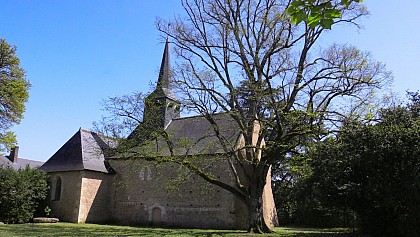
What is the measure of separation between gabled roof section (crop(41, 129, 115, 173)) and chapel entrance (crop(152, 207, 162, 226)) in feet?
17.0

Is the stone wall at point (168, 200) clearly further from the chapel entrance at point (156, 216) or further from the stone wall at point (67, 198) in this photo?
the stone wall at point (67, 198)

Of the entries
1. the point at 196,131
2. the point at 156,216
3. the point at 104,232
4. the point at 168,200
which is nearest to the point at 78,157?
the point at 156,216

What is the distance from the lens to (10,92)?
68.7 ft

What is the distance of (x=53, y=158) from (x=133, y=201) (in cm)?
740

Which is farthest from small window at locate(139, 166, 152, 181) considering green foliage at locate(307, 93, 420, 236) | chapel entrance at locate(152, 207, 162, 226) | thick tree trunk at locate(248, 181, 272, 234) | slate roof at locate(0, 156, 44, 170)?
slate roof at locate(0, 156, 44, 170)

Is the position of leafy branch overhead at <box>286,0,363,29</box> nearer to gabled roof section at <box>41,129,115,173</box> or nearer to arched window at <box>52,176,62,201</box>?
gabled roof section at <box>41,129,115,173</box>

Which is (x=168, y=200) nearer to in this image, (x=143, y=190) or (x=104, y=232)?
(x=143, y=190)

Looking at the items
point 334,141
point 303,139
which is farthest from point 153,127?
point 334,141

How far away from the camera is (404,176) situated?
42.1 feet

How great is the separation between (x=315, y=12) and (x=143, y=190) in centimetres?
2508

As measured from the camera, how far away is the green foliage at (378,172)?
12680 millimetres

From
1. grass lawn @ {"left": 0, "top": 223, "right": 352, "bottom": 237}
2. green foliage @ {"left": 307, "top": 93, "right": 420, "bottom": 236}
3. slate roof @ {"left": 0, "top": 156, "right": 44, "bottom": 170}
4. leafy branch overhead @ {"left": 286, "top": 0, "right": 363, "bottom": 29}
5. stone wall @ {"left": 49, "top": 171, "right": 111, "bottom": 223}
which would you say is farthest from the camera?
slate roof @ {"left": 0, "top": 156, "right": 44, "bottom": 170}

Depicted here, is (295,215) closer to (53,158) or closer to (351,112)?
(351,112)

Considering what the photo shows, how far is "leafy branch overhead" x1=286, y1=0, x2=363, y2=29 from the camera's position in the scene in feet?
10.1
